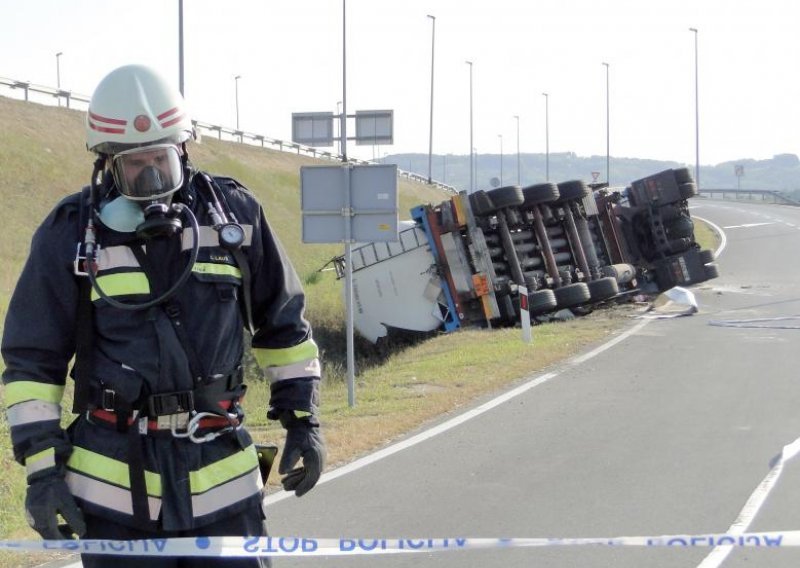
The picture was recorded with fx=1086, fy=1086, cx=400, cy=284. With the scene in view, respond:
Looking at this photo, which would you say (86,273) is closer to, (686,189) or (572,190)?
A: (572,190)

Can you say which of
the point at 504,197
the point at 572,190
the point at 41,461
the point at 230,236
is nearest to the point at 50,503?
the point at 41,461

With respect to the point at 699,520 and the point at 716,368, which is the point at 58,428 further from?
the point at 716,368

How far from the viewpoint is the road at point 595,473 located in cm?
634

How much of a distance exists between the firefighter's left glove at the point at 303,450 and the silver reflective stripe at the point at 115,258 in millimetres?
740

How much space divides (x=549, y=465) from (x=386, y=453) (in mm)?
1382

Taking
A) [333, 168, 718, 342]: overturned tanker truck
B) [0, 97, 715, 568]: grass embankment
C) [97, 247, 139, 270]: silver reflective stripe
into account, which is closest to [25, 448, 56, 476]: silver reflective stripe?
[97, 247, 139, 270]: silver reflective stripe

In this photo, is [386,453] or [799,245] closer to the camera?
[386,453]

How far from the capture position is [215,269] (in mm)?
3336

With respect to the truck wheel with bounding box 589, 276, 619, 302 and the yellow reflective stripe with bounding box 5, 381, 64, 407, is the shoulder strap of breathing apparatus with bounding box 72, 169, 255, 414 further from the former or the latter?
the truck wheel with bounding box 589, 276, 619, 302

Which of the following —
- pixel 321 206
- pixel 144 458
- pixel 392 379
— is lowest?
pixel 392 379

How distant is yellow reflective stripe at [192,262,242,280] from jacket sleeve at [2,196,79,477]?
369mm

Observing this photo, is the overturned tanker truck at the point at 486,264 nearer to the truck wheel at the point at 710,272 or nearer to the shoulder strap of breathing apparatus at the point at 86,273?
the truck wheel at the point at 710,272

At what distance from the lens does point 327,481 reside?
7.80 metres

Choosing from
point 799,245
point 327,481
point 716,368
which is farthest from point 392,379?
point 799,245
